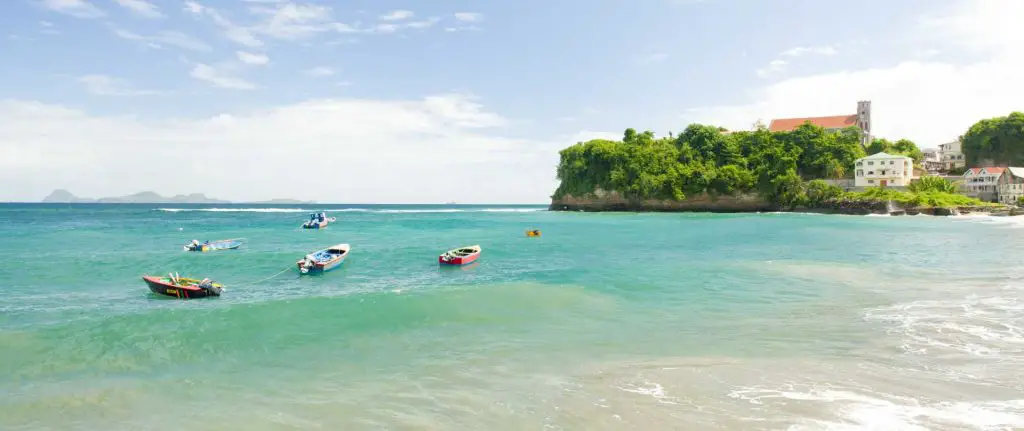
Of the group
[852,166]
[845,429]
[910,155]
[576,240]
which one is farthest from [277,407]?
[910,155]

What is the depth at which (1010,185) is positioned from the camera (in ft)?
258

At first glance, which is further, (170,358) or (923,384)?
(170,358)

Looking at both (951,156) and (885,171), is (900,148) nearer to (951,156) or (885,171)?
(885,171)

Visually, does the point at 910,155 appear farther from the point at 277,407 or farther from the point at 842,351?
the point at 277,407

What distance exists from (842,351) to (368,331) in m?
11.2

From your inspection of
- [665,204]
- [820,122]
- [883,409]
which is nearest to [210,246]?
[883,409]

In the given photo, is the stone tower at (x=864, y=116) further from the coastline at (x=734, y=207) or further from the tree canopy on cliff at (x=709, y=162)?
the coastline at (x=734, y=207)

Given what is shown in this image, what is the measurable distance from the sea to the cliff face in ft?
261

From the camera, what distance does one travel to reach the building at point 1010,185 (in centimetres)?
7825

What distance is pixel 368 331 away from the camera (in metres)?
14.4

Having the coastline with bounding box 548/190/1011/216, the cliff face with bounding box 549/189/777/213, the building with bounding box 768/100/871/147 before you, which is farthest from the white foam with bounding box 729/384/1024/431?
the building with bounding box 768/100/871/147

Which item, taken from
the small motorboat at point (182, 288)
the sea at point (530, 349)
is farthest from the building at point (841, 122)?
the small motorboat at point (182, 288)

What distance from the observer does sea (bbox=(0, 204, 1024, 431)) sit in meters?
8.60

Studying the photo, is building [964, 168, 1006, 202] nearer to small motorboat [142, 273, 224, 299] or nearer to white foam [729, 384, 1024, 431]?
white foam [729, 384, 1024, 431]
